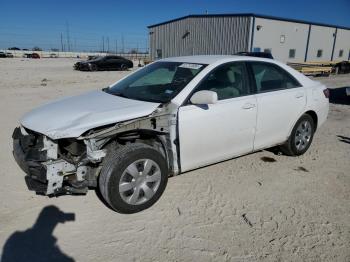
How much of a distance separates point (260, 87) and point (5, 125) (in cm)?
544

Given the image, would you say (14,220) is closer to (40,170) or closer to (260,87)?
(40,170)

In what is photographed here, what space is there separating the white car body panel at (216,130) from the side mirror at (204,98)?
0.11 metres

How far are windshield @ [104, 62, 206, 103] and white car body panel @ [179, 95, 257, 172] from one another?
14.9 inches

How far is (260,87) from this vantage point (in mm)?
4441

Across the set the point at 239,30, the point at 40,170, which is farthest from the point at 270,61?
the point at 239,30

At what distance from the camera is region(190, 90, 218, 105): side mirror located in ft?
11.7

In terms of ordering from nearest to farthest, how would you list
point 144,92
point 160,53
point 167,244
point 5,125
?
point 167,244 < point 144,92 < point 5,125 < point 160,53

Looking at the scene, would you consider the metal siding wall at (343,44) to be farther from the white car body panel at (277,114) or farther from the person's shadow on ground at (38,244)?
the person's shadow on ground at (38,244)

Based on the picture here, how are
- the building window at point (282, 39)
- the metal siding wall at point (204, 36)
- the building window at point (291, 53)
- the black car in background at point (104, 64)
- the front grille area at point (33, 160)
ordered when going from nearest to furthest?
the front grille area at point (33, 160), the black car in background at point (104, 64), the metal siding wall at point (204, 36), the building window at point (282, 39), the building window at point (291, 53)

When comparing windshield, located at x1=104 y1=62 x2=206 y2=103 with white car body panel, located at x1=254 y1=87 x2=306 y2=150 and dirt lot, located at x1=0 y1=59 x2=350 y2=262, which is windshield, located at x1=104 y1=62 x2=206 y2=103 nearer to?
white car body panel, located at x1=254 y1=87 x2=306 y2=150

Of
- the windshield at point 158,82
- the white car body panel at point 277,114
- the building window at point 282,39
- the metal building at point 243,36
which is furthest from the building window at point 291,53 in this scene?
the windshield at point 158,82

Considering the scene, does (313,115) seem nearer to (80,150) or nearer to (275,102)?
(275,102)

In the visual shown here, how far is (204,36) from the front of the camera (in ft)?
98.0

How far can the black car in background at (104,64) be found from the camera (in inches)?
1021
